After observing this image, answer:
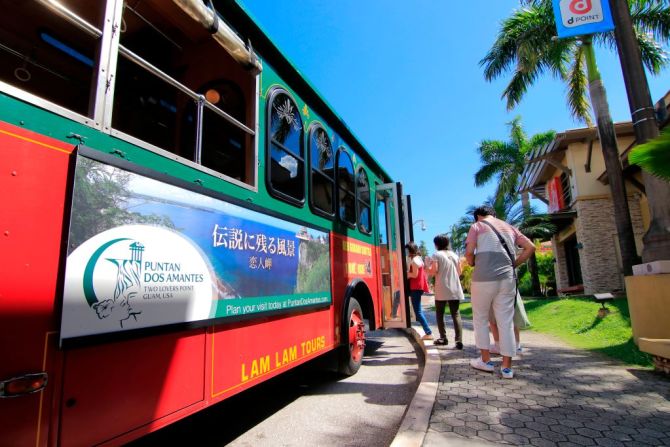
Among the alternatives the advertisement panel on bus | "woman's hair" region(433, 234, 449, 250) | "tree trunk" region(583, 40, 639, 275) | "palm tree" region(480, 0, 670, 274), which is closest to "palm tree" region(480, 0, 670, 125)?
"palm tree" region(480, 0, 670, 274)

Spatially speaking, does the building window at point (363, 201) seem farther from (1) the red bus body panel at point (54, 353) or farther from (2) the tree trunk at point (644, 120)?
(2) the tree trunk at point (644, 120)

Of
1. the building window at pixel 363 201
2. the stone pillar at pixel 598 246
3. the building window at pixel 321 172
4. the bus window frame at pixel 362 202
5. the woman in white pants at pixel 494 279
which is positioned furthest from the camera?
the stone pillar at pixel 598 246

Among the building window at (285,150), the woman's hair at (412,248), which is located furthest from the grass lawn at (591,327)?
the building window at (285,150)

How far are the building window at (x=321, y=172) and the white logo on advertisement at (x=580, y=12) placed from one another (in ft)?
15.5

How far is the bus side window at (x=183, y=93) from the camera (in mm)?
3062

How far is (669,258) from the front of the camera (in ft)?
15.5

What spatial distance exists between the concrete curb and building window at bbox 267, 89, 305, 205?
199 centimetres

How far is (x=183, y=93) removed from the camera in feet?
9.98

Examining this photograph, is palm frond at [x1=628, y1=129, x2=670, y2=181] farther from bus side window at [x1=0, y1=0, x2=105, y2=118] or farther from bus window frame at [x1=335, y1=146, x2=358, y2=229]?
bus side window at [x1=0, y1=0, x2=105, y2=118]

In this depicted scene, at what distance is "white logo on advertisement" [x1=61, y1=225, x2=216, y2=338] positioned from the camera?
1.57 metres

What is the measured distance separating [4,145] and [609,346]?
22.5 feet

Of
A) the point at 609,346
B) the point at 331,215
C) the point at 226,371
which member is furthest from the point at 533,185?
the point at 226,371

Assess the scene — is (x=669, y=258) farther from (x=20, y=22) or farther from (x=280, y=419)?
(x=20, y=22)

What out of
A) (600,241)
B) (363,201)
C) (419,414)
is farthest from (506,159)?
(419,414)
